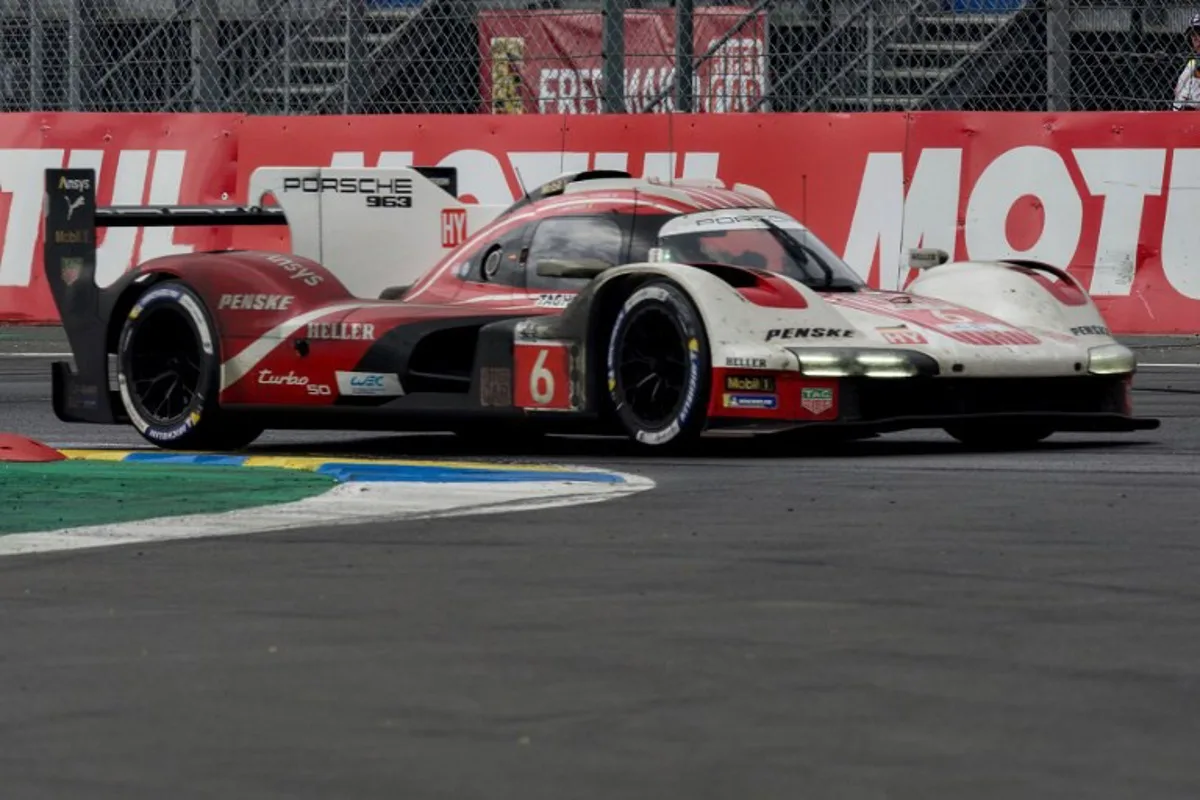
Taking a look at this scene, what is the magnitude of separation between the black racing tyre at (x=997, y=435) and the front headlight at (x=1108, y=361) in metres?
0.40

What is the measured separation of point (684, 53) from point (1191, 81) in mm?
2924

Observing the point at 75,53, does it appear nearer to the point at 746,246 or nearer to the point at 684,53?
the point at 684,53

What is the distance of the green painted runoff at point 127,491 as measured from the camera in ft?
24.5

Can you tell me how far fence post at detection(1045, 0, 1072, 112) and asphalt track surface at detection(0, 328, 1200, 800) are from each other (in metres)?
7.86

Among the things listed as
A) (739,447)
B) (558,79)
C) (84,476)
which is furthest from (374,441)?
(558,79)

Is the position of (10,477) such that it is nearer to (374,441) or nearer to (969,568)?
(374,441)

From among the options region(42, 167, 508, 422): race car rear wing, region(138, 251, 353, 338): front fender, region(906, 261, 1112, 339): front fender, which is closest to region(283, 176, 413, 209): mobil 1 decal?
region(42, 167, 508, 422): race car rear wing

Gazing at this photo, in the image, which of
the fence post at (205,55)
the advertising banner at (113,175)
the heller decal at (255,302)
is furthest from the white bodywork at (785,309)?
the fence post at (205,55)

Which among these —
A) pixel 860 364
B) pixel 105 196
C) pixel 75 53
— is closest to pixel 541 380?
pixel 860 364

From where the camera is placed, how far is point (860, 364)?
9.15 metres

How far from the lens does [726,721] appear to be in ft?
13.7

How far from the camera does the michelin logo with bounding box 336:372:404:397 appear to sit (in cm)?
1017

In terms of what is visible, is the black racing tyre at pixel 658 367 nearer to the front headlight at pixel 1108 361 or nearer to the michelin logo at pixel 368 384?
the michelin logo at pixel 368 384

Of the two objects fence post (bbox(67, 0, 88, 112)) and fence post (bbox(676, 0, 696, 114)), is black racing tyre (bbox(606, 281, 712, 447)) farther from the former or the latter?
fence post (bbox(67, 0, 88, 112))
